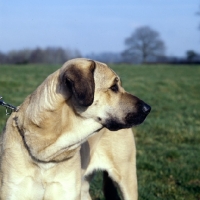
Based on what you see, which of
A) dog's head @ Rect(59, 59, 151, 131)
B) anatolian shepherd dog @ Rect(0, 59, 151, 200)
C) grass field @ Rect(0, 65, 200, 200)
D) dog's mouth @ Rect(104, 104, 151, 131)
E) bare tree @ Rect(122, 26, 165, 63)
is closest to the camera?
dog's head @ Rect(59, 59, 151, 131)

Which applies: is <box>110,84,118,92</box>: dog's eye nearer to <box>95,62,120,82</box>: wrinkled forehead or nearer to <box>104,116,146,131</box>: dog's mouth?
<box>95,62,120,82</box>: wrinkled forehead

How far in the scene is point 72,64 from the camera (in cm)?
465

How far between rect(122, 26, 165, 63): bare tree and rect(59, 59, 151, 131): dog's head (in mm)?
89386

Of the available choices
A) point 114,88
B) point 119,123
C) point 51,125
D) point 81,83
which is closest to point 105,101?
point 114,88

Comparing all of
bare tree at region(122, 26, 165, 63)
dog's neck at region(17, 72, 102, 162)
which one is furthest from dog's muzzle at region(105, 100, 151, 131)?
bare tree at region(122, 26, 165, 63)

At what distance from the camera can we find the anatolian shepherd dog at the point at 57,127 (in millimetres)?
4789

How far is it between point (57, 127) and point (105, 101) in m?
0.50

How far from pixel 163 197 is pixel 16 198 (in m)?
2.87

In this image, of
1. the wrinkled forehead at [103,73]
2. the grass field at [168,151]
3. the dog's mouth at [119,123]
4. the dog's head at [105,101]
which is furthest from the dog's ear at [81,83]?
the grass field at [168,151]

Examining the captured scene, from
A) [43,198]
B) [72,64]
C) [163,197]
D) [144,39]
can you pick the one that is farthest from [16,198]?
[144,39]

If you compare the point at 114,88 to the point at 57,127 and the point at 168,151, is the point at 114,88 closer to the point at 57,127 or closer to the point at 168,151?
the point at 57,127

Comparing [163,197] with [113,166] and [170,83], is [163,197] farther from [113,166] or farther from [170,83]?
[170,83]

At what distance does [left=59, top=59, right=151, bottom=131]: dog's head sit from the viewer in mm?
4684

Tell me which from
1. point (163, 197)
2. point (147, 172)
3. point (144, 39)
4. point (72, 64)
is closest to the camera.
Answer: point (72, 64)
